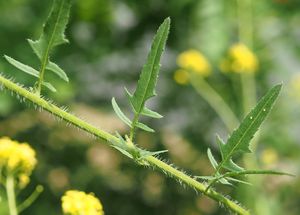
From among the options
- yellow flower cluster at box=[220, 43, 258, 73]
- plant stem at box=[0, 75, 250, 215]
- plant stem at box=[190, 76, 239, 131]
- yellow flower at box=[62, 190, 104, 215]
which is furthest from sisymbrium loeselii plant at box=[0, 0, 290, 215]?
yellow flower cluster at box=[220, 43, 258, 73]

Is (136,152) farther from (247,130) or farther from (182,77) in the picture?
(182,77)

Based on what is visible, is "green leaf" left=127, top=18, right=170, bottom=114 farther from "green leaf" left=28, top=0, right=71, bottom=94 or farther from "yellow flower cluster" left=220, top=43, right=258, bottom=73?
"yellow flower cluster" left=220, top=43, right=258, bottom=73

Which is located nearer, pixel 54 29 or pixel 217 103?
pixel 54 29

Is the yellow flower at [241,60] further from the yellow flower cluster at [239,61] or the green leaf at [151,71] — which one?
the green leaf at [151,71]

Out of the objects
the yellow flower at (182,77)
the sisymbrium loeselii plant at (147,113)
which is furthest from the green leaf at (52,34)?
the yellow flower at (182,77)

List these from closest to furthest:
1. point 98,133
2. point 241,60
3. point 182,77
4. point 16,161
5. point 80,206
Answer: point 98,133 < point 80,206 < point 16,161 < point 241,60 < point 182,77

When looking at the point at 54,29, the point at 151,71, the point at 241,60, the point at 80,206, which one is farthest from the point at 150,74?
the point at 241,60
